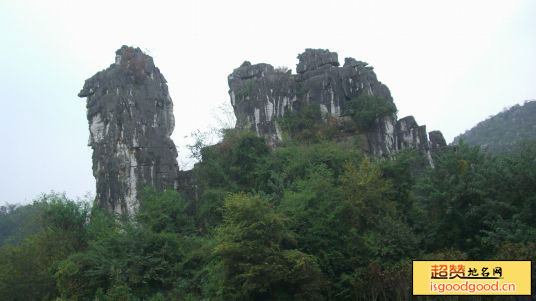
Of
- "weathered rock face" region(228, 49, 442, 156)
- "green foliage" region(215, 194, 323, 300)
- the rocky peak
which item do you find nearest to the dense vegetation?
"green foliage" region(215, 194, 323, 300)

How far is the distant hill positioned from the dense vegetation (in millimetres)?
27070

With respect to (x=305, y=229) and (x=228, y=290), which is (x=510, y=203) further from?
(x=228, y=290)

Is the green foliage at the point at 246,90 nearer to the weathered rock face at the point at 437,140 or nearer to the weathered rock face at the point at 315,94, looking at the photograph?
the weathered rock face at the point at 315,94

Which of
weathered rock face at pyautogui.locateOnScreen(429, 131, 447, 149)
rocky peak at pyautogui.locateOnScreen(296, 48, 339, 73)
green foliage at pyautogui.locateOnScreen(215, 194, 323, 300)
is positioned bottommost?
green foliage at pyautogui.locateOnScreen(215, 194, 323, 300)

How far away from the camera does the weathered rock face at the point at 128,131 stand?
→ 27750mm

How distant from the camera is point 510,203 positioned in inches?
646

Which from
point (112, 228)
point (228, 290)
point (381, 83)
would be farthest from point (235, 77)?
point (228, 290)

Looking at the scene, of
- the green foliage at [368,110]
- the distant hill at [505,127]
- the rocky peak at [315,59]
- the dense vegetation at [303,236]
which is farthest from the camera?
the distant hill at [505,127]

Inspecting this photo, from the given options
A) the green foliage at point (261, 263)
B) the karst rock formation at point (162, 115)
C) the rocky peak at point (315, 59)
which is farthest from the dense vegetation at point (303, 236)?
the rocky peak at point (315, 59)

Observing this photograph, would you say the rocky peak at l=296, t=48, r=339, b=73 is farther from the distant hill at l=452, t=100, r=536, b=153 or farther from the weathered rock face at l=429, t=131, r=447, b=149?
the distant hill at l=452, t=100, r=536, b=153

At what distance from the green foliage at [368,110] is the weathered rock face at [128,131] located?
9.78m

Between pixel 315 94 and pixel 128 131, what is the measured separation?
10.5m

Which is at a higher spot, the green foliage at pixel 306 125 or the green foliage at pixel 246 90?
the green foliage at pixel 246 90

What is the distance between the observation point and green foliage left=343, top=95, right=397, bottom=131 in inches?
1153
